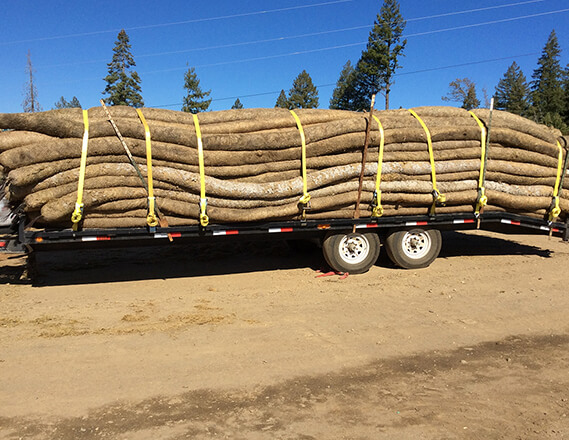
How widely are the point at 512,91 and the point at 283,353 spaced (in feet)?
232

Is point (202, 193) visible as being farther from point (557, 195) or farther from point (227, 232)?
point (557, 195)

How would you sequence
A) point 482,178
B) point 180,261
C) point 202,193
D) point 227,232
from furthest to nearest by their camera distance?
point 180,261
point 482,178
point 227,232
point 202,193

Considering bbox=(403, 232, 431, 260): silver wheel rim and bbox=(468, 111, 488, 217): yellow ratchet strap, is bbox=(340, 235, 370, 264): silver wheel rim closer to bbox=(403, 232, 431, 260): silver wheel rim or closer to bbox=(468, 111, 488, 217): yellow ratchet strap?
bbox=(403, 232, 431, 260): silver wheel rim

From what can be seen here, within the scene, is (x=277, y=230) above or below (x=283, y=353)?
above

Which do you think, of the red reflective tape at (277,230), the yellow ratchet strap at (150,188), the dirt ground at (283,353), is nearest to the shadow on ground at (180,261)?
the dirt ground at (283,353)

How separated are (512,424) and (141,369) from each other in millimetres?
3320

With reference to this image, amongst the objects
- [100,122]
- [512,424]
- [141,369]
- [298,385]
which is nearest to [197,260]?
[100,122]

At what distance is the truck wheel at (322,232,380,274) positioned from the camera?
27.5ft

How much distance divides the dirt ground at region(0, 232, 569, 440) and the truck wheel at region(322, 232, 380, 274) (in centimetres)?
30

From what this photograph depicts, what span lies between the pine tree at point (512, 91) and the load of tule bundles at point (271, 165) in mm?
58115

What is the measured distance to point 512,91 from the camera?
6562 centimetres

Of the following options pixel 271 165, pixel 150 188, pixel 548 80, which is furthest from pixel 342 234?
pixel 548 80

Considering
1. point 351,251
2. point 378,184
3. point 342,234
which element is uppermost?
point 378,184

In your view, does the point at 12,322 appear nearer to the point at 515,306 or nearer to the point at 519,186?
the point at 515,306
